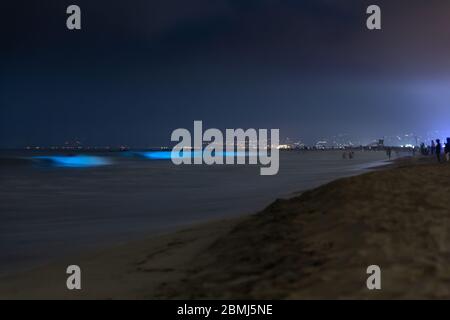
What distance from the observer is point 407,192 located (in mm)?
9547

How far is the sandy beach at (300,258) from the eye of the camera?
5473mm

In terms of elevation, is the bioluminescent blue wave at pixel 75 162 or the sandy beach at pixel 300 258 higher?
the bioluminescent blue wave at pixel 75 162

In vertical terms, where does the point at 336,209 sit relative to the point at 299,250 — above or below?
above

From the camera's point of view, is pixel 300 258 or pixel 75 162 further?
pixel 75 162

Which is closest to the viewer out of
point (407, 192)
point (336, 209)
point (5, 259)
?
point (336, 209)

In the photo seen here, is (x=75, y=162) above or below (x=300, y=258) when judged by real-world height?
above

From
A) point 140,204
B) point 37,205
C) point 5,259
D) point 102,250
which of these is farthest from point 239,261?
point 37,205

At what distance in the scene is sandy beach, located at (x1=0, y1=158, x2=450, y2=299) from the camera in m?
5.47

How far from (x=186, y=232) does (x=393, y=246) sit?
562 cm

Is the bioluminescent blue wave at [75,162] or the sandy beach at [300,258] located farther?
the bioluminescent blue wave at [75,162]

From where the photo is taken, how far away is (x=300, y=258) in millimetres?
6297

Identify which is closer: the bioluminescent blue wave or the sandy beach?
the sandy beach

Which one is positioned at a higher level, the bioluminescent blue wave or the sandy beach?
the bioluminescent blue wave
